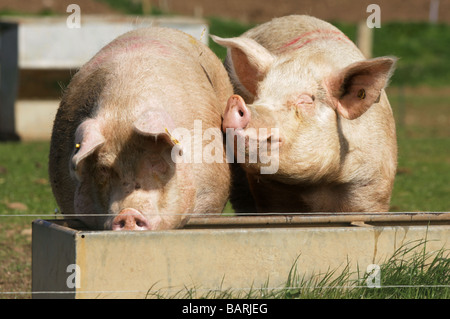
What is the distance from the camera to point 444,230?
4.42 m

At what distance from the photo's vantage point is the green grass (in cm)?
404

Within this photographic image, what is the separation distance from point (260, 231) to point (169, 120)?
72 centimetres

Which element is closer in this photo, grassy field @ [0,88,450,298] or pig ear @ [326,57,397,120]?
pig ear @ [326,57,397,120]

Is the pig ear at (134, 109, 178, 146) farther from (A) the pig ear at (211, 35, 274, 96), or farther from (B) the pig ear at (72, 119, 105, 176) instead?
(A) the pig ear at (211, 35, 274, 96)

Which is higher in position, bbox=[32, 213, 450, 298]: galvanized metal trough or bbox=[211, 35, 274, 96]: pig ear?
bbox=[211, 35, 274, 96]: pig ear

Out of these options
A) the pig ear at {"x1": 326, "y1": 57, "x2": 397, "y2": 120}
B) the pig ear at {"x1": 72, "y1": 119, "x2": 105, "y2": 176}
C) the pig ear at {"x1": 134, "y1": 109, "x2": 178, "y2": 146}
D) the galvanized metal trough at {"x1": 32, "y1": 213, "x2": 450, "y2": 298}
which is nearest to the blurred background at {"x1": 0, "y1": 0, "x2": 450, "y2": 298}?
the galvanized metal trough at {"x1": 32, "y1": 213, "x2": 450, "y2": 298}

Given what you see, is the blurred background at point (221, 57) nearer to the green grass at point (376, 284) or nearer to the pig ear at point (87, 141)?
the pig ear at point (87, 141)

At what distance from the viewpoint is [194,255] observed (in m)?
3.98

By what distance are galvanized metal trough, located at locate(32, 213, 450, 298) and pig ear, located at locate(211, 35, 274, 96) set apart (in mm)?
1328

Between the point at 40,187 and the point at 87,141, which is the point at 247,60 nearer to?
the point at 87,141

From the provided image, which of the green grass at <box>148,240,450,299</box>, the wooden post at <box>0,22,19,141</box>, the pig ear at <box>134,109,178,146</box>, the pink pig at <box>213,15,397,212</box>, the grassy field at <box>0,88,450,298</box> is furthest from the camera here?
the wooden post at <box>0,22,19,141</box>

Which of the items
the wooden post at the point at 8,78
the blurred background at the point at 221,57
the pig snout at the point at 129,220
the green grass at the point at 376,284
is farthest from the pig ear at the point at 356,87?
the wooden post at the point at 8,78

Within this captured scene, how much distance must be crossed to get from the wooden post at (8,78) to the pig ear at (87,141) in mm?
10540
